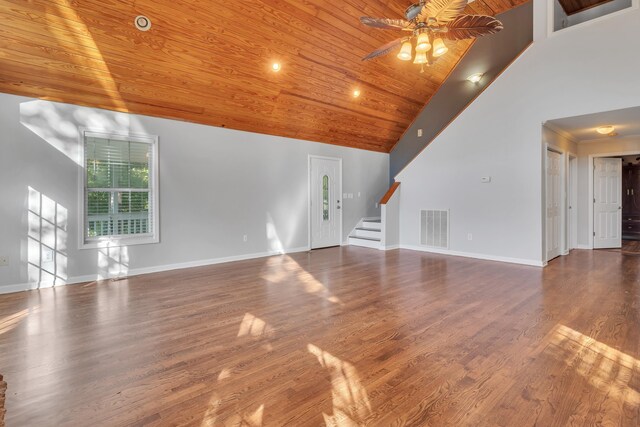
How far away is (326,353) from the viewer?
2.48 m

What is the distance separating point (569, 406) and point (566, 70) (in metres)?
5.14

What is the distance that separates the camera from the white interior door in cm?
584

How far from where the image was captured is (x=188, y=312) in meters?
3.40

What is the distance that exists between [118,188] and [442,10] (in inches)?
187

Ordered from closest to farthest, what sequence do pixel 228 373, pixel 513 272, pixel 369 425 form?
pixel 369 425, pixel 228 373, pixel 513 272

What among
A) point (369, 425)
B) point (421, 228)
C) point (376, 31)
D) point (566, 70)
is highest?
point (376, 31)

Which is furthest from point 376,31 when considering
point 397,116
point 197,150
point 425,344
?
point 425,344

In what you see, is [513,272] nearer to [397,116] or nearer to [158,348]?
[397,116]

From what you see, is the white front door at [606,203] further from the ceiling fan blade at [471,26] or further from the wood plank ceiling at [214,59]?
the ceiling fan blade at [471,26]

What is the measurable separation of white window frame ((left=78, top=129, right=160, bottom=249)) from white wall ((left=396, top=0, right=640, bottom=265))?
510cm

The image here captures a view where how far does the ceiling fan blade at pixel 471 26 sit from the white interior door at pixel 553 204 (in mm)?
3476

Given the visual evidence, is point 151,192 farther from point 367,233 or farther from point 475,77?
point 475,77

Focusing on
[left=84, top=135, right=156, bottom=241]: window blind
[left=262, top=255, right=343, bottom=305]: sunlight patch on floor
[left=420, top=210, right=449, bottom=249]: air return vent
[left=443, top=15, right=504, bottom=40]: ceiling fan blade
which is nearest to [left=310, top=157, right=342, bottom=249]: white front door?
[left=262, top=255, right=343, bottom=305]: sunlight patch on floor

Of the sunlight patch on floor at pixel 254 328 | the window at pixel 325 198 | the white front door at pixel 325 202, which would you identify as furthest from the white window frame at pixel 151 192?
the window at pixel 325 198
